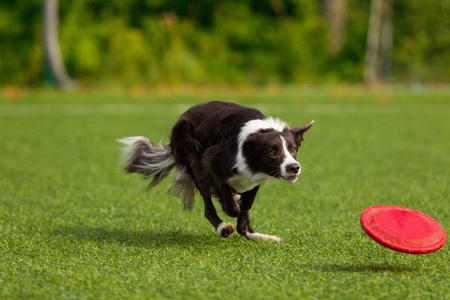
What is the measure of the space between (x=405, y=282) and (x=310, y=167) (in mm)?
3906

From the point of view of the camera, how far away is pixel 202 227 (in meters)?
4.14

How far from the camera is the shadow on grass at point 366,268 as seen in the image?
307cm

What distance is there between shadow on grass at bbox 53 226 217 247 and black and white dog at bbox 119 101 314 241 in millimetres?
182

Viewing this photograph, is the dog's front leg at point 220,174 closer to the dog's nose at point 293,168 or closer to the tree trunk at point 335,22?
the dog's nose at point 293,168

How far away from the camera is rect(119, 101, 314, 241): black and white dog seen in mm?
3447

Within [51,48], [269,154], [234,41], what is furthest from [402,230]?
[234,41]

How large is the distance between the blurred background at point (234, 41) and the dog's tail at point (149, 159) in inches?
598

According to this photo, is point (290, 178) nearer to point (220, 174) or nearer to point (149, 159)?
point (220, 174)

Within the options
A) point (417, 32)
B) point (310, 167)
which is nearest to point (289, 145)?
point (310, 167)

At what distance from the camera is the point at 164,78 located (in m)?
19.5

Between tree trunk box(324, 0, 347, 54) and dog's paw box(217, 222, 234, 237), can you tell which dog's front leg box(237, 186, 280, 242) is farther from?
tree trunk box(324, 0, 347, 54)

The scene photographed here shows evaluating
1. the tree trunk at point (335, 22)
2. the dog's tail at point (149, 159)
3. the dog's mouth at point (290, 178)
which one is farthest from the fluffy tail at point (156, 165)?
the tree trunk at point (335, 22)

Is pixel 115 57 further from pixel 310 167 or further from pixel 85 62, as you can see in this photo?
pixel 310 167

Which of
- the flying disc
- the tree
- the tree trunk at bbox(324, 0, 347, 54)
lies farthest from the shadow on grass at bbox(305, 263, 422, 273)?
the tree trunk at bbox(324, 0, 347, 54)
